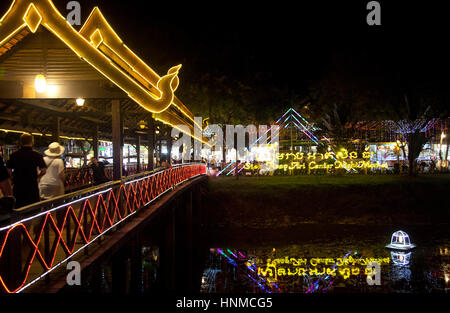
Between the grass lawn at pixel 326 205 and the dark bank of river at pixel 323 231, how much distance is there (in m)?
0.06

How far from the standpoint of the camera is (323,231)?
23.3 meters

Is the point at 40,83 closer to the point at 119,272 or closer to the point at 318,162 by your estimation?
the point at 119,272

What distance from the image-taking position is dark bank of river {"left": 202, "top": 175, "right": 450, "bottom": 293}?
15312 mm

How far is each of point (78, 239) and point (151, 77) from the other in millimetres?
7619

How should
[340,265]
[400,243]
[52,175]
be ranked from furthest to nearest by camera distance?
1. [400,243]
2. [340,265]
3. [52,175]

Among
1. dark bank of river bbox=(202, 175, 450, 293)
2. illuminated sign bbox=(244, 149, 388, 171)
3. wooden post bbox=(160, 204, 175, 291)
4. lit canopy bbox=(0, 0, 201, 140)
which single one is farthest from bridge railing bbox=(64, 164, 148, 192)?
illuminated sign bbox=(244, 149, 388, 171)

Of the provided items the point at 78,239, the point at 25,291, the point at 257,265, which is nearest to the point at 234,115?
the point at 257,265

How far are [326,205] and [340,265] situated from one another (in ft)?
27.8

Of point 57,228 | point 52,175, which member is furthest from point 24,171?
point 57,228

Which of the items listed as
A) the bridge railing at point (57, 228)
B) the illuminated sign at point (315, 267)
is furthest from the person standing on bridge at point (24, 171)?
the illuminated sign at point (315, 267)

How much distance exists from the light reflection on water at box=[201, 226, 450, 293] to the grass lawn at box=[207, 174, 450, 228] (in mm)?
1794

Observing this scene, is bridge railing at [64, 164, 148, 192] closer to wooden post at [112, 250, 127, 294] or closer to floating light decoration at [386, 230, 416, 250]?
wooden post at [112, 250, 127, 294]

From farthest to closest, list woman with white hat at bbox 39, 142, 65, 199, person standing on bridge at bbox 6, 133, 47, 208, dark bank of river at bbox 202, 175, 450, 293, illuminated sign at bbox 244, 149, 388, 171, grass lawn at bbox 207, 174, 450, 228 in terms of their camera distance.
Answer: illuminated sign at bbox 244, 149, 388, 171, grass lawn at bbox 207, 174, 450, 228, dark bank of river at bbox 202, 175, 450, 293, woman with white hat at bbox 39, 142, 65, 199, person standing on bridge at bbox 6, 133, 47, 208

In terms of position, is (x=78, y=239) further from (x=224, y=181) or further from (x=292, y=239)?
(x=224, y=181)
